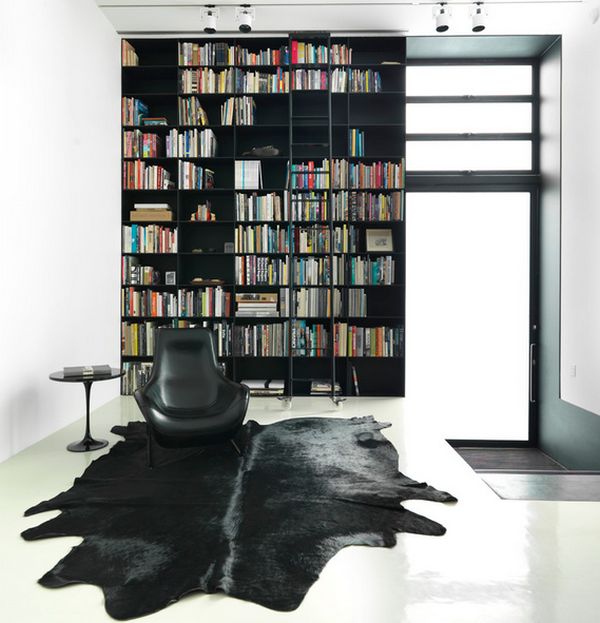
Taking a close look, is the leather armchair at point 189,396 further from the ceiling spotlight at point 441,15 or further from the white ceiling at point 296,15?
the ceiling spotlight at point 441,15

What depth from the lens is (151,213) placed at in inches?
201

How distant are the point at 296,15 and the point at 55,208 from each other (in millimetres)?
2811

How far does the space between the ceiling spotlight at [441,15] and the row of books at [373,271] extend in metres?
2.10

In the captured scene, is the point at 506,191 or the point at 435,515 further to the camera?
the point at 506,191

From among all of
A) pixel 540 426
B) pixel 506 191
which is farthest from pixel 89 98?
pixel 540 426

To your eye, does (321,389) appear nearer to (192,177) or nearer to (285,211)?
(285,211)

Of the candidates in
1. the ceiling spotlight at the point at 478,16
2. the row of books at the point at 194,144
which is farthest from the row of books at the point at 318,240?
the ceiling spotlight at the point at 478,16

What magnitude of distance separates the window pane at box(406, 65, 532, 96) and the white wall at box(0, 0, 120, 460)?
313cm

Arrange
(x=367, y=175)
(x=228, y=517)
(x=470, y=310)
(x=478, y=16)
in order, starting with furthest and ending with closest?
(x=470, y=310) → (x=367, y=175) → (x=478, y=16) → (x=228, y=517)

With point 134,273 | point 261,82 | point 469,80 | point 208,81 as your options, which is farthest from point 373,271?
point 208,81

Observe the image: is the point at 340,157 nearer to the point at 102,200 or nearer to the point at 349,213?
the point at 349,213

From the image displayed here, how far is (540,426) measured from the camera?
5.17 meters

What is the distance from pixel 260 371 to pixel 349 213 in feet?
6.19

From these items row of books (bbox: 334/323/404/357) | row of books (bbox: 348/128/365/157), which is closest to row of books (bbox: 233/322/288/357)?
row of books (bbox: 334/323/404/357)
